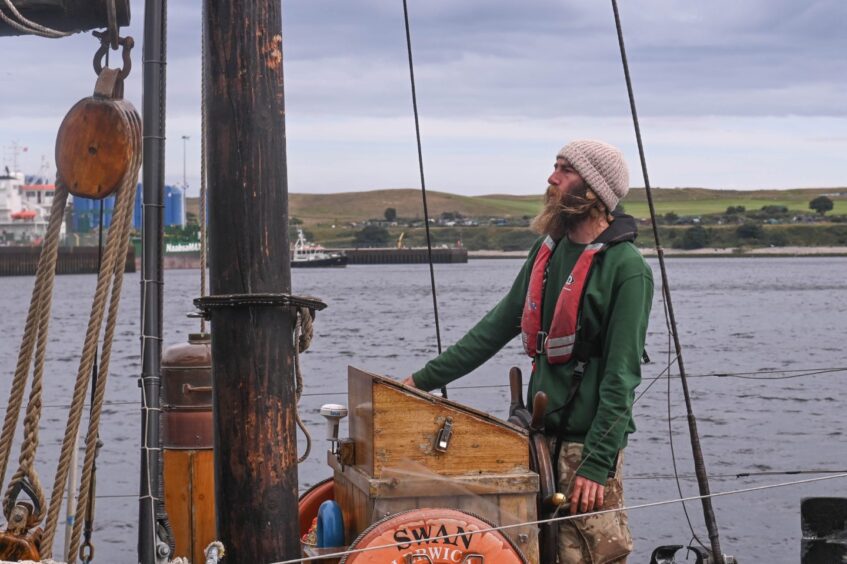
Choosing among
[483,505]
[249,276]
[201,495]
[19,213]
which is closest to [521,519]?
[483,505]

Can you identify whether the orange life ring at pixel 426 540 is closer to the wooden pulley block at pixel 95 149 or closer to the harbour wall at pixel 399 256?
the wooden pulley block at pixel 95 149

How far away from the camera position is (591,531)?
175 inches

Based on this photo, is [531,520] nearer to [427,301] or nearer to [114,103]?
[114,103]

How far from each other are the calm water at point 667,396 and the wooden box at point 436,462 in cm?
218

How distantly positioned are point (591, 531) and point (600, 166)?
4.33ft

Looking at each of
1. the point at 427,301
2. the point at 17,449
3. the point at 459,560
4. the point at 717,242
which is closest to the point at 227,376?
the point at 459,560

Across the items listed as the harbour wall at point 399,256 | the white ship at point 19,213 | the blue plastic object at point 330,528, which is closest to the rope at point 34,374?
the blue plastic object at point 330,528

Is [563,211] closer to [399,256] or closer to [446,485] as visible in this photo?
[446,485]

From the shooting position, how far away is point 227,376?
13.6ft

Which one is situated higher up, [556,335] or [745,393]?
[556,335]

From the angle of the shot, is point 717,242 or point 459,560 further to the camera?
point 717,242

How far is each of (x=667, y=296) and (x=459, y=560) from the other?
192 cm

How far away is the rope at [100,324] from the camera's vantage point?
158 inches

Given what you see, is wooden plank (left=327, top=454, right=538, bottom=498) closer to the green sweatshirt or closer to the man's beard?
the green sweatshirt
